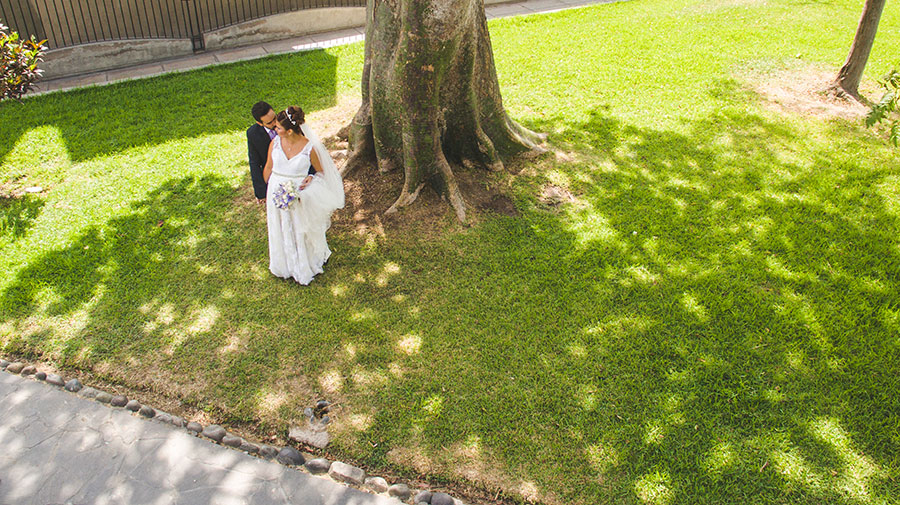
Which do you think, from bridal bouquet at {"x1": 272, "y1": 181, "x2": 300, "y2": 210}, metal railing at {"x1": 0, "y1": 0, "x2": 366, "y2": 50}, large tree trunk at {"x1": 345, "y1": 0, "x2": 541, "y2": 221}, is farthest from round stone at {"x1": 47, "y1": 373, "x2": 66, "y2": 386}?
metal railing at {"x1": 0, "y1": 0, "x2": 366, "y2": 50}

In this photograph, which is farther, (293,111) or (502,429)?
(293,111)

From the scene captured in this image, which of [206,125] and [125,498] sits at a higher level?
[206,125]

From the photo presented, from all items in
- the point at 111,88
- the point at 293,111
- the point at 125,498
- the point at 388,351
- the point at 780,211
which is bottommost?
the point at 125,498

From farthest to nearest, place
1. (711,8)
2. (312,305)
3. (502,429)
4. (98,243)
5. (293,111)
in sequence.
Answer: (711,8)
(98,243)
(312,305)
(293,111)
(502,429)

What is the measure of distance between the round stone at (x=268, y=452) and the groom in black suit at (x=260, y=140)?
297cm

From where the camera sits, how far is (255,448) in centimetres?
476

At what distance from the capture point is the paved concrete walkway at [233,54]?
11102 mm

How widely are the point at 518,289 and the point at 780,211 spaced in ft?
12.2

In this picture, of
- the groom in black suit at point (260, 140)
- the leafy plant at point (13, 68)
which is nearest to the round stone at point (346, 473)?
the groom in black suit at point (260, 140)

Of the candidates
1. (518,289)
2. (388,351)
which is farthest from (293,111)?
(518,289)

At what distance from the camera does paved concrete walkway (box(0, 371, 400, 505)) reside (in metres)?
4.39

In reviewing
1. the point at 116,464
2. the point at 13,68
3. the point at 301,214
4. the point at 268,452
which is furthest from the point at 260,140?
the point at 13,68

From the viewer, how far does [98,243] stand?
6.87 m

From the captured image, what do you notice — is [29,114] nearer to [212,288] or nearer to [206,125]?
[206,125]
